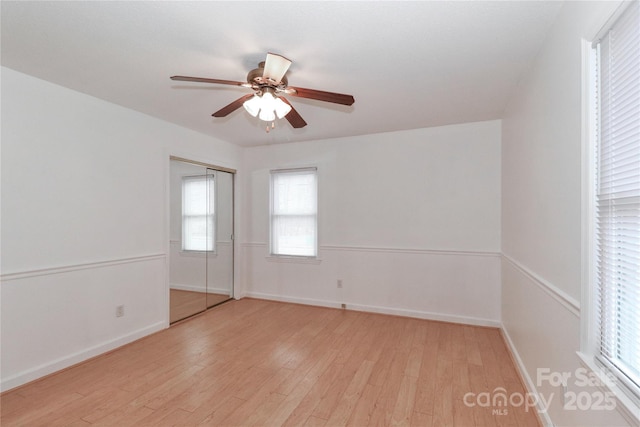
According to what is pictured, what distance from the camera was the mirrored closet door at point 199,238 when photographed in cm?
391

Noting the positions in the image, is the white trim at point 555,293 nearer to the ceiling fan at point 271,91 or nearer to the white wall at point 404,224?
the white wall at point 404,224

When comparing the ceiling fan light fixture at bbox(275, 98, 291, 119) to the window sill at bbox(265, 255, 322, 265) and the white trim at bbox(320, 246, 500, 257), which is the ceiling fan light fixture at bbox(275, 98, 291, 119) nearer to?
the white trim at bbox(320, 246, 500, 257)

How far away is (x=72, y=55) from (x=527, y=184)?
3.59 metres

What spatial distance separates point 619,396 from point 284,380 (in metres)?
2.07

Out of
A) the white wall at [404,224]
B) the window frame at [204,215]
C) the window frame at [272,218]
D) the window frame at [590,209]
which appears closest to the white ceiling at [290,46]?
the window frame at [590,209]

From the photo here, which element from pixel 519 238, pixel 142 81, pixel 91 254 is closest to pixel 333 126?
pixel 142 81

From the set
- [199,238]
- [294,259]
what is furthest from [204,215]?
[294,259]

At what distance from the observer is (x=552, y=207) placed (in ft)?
5.66

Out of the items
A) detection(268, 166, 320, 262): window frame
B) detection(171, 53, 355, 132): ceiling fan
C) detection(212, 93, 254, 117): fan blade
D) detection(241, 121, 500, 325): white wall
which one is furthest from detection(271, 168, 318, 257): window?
detection(171, 53, 355, 132): ceiling fan

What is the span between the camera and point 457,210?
12.3 ft

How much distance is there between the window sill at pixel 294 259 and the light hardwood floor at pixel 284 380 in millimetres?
1112

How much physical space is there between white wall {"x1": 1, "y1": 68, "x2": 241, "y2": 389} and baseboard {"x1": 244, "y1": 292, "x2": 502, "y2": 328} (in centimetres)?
165

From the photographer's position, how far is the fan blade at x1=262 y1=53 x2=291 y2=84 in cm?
177

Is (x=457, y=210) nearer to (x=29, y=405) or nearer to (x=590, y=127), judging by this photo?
(x=590, y=127)
